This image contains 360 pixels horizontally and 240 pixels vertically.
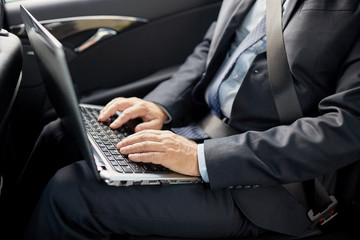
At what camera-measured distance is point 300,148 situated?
94cm

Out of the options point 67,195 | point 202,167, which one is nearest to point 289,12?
point 202,167

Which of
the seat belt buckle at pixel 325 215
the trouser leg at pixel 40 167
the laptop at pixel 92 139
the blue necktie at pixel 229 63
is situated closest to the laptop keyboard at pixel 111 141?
the laptop at pixel 92 139

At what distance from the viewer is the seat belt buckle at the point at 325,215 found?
1.03 meters

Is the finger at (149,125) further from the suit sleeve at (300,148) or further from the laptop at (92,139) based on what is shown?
the suit sleeve at (300,148)

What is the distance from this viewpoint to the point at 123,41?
5.26ft

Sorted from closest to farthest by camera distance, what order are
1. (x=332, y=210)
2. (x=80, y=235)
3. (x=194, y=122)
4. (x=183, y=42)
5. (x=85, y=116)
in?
(x=80, y=235) < (x=332, y=210) < (x=85, y=116) < (x=194, y=122) < (x=183, y=42)

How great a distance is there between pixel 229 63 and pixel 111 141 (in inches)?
17.2

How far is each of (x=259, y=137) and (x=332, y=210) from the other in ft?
0.93

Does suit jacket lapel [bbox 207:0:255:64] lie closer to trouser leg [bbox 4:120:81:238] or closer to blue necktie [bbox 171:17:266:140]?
blue necktie [bbox 171:17:266:140]

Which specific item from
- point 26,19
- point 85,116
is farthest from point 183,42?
point 26,19

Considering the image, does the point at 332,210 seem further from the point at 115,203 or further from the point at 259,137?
the point at 115,203

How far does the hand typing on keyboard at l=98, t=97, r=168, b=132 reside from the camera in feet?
3.77

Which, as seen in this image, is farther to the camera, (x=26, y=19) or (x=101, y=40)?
(x=101, y=40)

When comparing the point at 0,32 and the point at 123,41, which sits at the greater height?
the point at 0,32
